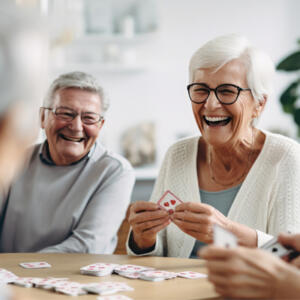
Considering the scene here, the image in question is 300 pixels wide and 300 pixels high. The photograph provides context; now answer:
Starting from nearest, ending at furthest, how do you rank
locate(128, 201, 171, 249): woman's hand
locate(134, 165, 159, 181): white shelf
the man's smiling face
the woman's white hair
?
1. locate(128, 201, 171, 249): woman's hand
2. the woman's white hair
3. the man's smiling face
4. locate(134, 165, 159, 181): white shelf

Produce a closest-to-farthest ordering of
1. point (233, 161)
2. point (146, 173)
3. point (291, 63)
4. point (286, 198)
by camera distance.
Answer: point (286, 198), point (233, 161), point (291, 63), point (146, 173)

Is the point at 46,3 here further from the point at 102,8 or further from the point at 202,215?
the point at 102,8

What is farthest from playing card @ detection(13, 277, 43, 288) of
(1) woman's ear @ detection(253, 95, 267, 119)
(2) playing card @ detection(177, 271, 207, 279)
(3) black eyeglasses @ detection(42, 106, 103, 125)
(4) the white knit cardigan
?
(1) woman's ear @ detection(253, 95, 267, 119)

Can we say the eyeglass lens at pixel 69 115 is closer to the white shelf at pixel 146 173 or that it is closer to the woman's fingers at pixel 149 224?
the woman's fingers at pixel 149 224

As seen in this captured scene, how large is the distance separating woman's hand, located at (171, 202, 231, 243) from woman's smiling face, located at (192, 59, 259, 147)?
516mm

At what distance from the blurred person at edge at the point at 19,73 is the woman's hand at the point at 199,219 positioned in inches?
47.5

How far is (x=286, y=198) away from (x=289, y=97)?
2.06 metres

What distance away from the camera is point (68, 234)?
220 centimetres

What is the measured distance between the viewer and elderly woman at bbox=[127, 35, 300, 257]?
193 centimetres

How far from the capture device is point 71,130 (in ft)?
7.65

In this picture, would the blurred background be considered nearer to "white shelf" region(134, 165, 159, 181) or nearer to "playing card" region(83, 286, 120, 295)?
"white shelf" region(134, 165, 159, 181)

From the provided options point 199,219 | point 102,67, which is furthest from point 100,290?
point 102,67

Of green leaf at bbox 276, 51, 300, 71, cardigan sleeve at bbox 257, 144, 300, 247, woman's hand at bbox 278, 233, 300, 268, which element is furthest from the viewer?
green leaf at bbox 276, 51, 300, 71

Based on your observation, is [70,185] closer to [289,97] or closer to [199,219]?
[199,219]
